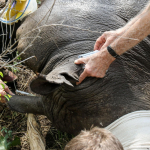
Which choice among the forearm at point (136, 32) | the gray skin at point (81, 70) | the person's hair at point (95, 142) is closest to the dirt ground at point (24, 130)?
the gray skin at point (81, 70)

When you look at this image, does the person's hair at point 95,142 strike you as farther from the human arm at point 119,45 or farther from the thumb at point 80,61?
the thumb at point 80,61

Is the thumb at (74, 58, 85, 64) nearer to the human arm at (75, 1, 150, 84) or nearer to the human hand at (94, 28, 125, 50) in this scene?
the human arm at (75, 1, 150, 84)

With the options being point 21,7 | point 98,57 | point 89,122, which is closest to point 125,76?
point 98,57

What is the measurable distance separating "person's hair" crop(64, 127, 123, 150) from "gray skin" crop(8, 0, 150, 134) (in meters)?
0.44

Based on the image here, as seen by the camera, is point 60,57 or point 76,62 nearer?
point 76,62

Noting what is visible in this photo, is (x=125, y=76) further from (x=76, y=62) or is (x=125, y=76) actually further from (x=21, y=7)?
(x=21, y=7)

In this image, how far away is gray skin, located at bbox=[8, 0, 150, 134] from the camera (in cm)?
214

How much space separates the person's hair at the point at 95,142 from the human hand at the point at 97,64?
0.53 m

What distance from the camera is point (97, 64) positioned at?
204cm

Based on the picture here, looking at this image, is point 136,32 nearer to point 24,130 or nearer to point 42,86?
point 42,86

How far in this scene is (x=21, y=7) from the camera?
3016mm

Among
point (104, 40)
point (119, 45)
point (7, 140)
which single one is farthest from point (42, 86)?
point (7, 140)

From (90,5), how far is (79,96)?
107 cm

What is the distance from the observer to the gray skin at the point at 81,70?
2.14m
